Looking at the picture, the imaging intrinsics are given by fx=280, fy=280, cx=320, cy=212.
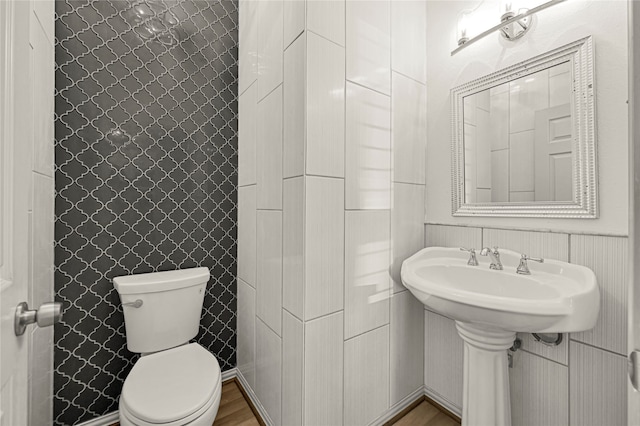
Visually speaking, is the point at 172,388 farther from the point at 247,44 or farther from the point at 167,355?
the point at 247,44

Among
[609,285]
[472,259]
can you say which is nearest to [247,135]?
[472,259]

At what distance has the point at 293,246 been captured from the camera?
122cm

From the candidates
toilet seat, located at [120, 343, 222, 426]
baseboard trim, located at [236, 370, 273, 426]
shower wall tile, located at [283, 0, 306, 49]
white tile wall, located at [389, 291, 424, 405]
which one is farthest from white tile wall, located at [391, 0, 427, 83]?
baseboard trim, located at [236, 370, 273, 426]

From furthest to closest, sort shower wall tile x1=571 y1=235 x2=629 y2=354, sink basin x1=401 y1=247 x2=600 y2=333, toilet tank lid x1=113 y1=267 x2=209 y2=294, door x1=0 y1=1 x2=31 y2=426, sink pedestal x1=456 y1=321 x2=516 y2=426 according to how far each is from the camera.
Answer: toilet tank lid x1=113 y1=267 x2=209 y2=294
sink pedestal x1=456 y1=321 x2=516 y2=426
shower wall tile x1=571 y1=235 x2=629 y2=354
sink basin x1=401 y1=247 x2=600 y2=333
door x1=0 y1=1 x2=31 y2=426

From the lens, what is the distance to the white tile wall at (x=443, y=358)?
4.83 ft

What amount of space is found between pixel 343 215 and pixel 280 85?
0.68 m

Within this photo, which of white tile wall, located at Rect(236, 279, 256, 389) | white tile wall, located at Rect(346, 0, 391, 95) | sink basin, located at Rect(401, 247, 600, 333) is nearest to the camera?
sink basin, located at Rect(401, 247, 600, 333)

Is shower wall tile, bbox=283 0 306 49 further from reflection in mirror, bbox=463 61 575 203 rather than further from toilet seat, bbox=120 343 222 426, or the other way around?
toilet seat, bbox=120 343 222 426

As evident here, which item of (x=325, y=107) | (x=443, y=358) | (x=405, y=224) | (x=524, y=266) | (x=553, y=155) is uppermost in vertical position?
(x=325, y=107)

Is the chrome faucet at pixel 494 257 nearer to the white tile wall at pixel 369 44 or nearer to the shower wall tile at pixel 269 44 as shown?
the white tile wall at pixel 369 44

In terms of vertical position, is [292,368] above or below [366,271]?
below

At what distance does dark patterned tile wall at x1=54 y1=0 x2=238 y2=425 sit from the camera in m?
1.37

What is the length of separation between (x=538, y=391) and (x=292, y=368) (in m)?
1.06

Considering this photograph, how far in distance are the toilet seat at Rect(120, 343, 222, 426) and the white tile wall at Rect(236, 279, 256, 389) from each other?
0.28m
